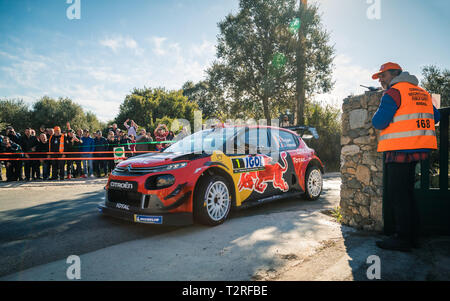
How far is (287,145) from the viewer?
589 cm

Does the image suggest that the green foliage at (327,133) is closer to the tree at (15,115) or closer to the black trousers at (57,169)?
the black trousers at (57,169)

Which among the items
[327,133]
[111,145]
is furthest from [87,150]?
[327,133]

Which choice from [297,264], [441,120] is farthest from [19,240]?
[441,120]

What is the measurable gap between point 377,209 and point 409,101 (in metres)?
1.55

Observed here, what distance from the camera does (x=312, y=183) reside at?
20.3 ft

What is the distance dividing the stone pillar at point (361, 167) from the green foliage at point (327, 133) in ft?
35.3

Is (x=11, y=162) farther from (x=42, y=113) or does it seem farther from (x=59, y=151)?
(x=42, y=113)

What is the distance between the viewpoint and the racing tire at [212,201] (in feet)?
13.1

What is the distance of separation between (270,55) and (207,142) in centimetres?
1414

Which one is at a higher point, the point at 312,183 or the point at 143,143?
the point at 143,143

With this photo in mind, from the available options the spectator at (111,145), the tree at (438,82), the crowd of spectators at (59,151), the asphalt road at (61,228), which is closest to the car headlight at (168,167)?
the asphalt road at (61,228)

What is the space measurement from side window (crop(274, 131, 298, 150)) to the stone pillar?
162cm

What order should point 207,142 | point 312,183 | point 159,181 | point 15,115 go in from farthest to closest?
point 15,115, point 312,183, point 207,142, point 159,181

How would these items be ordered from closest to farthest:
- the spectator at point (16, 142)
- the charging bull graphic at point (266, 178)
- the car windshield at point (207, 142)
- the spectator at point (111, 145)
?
1. the car windshield at point (207, 142)
2. the charging bull graphic at point (266, 178)
3. the spectator at point (16, 142)
4. the spectator at point (111, 145)
